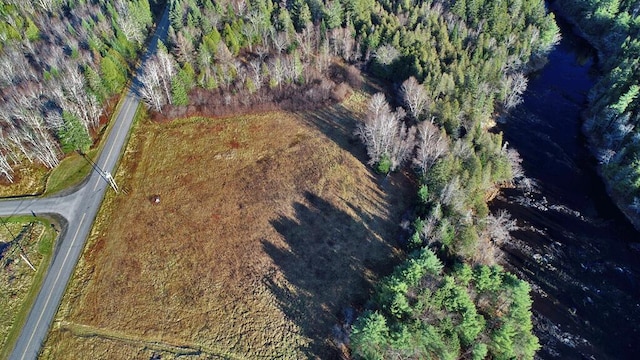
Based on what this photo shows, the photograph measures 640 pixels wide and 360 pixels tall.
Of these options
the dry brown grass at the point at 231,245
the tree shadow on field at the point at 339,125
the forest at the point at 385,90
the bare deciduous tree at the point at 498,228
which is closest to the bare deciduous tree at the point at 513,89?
the forest at the point at 385,90

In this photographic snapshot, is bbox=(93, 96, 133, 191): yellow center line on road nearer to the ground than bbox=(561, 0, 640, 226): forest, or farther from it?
nearer to the ground

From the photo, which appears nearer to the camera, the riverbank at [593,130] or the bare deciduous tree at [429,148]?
the bare deciduous tree at [429,148]

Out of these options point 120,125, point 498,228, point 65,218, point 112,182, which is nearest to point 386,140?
point 498,228

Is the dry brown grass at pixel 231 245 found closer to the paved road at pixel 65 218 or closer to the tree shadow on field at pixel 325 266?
the tree shadow on field at pixel 325 266

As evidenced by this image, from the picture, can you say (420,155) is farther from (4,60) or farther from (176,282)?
(4,60)

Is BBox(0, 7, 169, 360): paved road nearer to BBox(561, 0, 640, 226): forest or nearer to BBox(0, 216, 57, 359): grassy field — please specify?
BBox(0, 216, 57, 359): grassy field

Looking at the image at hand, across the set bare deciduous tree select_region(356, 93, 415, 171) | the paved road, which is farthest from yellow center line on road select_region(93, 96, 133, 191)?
bare deciduous tree select_region(356, 93, 415, 171)
